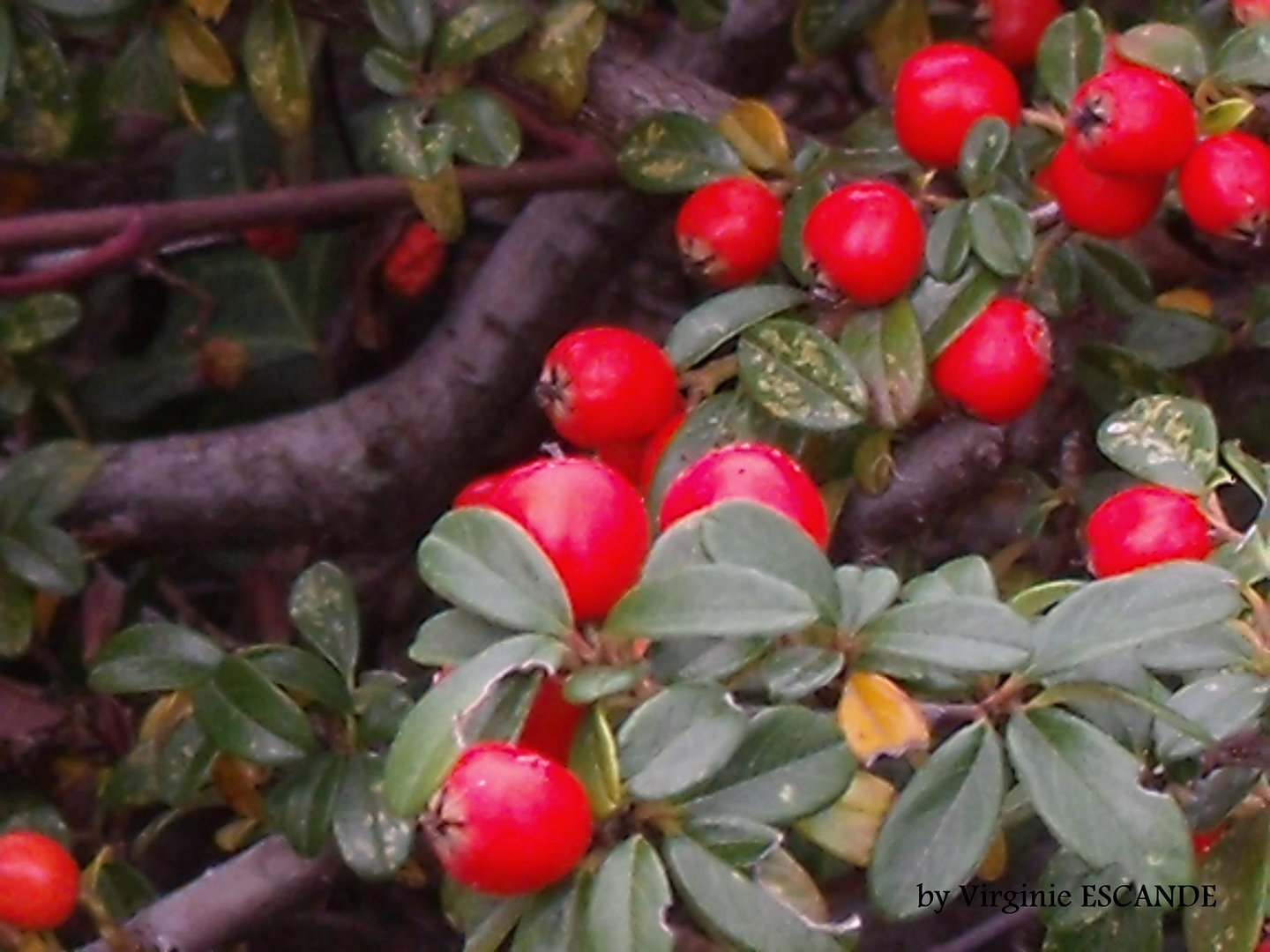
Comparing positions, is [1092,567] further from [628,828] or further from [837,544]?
[837,544]

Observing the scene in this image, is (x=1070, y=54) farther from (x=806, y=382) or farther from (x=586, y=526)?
(x=586, y=526)

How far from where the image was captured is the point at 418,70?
3.61 feet

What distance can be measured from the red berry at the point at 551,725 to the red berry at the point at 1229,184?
478 mm

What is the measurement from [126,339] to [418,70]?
0.83 meters

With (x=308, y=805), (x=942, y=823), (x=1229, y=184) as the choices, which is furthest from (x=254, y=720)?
(x=1229, y=184)

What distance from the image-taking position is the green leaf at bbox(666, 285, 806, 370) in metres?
0.92

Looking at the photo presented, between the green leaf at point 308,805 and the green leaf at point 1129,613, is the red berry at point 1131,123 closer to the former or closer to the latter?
the green leaf at point 1129,613

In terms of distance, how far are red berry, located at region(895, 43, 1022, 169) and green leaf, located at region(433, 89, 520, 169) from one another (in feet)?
0.84

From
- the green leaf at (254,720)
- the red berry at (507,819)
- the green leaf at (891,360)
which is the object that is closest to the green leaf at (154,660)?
the green leaf at (254,720)

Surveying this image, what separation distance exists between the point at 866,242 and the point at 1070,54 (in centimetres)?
21

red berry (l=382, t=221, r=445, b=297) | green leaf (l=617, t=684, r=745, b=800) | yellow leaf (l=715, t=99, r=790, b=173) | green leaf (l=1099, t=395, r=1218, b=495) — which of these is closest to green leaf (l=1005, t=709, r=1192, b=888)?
green leaf (l=617, t=684, r=745, b=800)

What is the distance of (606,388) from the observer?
870 millimetres

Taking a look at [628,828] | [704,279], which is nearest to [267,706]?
[704,279]

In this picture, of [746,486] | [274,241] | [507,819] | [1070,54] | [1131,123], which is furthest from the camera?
[274,241]
